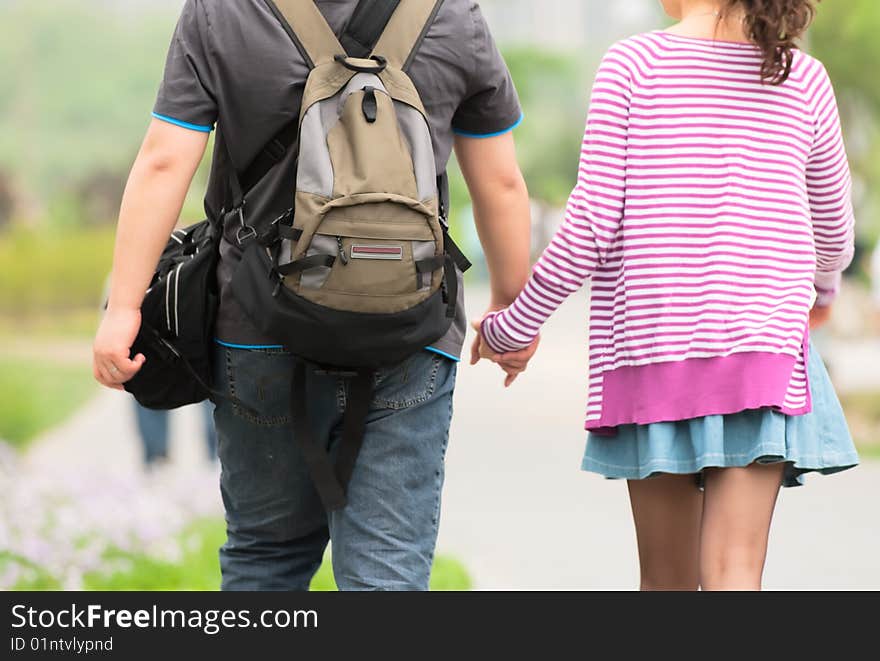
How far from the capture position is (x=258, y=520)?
2.80m

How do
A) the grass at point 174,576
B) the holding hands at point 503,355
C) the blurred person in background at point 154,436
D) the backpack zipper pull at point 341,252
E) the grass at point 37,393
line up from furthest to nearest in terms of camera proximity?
the grass at point 37,393
the blurred person in background at point 154,436
the grass at point 174,576
the holding hands at point 503,355
the backpack zipper pull at point 341,252

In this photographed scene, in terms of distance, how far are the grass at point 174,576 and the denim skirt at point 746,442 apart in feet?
6.97

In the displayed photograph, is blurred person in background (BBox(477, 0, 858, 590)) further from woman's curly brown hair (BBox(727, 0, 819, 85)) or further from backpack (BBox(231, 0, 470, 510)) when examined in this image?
backpack (BBox(231, 0, 470, 510))

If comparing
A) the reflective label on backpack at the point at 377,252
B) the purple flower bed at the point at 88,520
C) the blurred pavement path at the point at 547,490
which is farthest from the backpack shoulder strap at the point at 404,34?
the blurred pavement path at the point at 547,490

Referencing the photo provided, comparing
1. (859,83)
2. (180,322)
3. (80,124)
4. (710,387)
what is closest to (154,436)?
(80,124)

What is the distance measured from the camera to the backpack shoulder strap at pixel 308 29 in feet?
8.04

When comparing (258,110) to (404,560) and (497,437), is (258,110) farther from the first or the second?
(497,437)

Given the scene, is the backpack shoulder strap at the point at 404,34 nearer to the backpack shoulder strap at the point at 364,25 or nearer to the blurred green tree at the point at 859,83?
the backpack shoulder strap at the point at 364,25

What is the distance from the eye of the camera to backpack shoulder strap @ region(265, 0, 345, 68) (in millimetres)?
2451

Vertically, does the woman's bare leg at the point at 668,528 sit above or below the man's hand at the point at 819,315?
below

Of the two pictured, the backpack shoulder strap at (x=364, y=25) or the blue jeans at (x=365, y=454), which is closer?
the backpack shoulder strap at (x=364, y=25)

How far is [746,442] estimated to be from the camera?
2.56 metres

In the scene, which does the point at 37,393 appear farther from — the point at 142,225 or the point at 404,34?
the point at 404,34

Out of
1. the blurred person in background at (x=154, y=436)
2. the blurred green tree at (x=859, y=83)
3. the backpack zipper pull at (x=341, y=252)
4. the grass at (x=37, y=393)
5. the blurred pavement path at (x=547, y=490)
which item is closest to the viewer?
the backpack zipper pull at (x=341, y=252)
